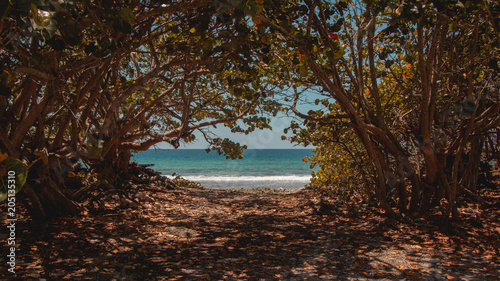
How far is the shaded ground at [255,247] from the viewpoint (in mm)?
3344

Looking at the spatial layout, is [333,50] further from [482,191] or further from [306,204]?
[482,191]

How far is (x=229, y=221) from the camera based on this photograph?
5.90 metres

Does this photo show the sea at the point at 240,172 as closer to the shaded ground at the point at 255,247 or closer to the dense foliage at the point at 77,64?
the dense foliage at the point at 77,64

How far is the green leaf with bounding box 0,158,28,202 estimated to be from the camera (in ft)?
5.92

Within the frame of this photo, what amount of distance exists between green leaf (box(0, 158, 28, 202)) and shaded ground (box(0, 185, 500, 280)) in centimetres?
171

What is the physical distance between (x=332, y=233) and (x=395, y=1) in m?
3.26

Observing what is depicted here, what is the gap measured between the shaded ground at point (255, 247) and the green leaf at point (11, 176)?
5.60ft

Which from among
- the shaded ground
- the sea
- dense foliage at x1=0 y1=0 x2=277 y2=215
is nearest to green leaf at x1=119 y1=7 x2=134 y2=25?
dense foliage at x1=0 y1=0 x2=277 y2=215

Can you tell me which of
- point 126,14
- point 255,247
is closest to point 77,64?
point 126,14

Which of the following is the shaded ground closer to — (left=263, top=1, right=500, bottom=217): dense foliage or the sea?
(left=263, top=1, right=500, bottom=217): dense foliage

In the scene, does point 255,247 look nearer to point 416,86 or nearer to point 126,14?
point 126,14

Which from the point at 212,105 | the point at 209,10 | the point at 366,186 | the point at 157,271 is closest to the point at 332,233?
the point at 366,186

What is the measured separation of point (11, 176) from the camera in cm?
184

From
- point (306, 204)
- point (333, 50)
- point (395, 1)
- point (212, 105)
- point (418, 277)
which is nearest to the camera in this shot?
point (418, 277)
